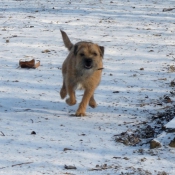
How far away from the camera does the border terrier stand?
6426mm

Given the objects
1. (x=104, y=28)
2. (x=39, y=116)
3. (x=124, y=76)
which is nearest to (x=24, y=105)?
(x=39, y=116)

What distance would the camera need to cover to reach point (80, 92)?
25.8 feet

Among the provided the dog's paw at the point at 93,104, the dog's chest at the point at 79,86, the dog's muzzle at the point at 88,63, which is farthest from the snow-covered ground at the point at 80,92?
the dog's muzzle at the point at 88,63

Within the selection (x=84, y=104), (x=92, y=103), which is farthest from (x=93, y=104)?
(x=84, y=104)

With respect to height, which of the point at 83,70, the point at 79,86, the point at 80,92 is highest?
the point at 83,70

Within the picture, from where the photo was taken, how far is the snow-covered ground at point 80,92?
468 centimetres

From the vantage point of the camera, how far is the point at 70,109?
22.9 feet

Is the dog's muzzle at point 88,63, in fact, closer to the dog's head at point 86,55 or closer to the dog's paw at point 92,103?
the dog's head at point 86,55

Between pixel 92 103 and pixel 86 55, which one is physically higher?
pixel 86 55

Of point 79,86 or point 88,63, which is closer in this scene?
point 88,63

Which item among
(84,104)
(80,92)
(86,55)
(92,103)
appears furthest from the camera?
(80,92)

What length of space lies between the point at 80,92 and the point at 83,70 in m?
1.42

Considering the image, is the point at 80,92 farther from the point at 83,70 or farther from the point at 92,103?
the point at 83,70

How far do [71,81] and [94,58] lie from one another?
0.48 m
